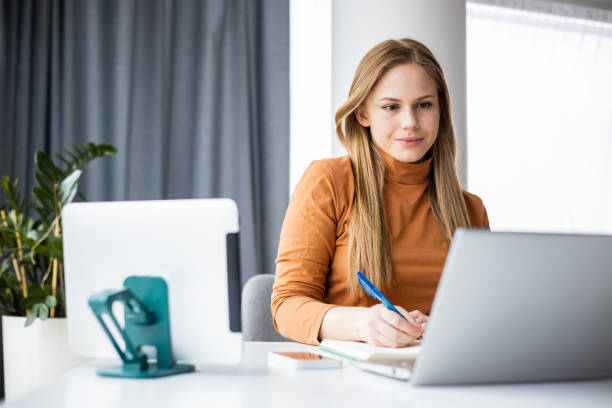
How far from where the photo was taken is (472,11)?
3352 millimetres

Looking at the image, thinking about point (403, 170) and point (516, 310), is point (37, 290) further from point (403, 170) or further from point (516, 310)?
point (516, 310)

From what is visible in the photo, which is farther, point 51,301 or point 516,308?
point 51,301

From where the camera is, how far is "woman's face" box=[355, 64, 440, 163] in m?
1.39

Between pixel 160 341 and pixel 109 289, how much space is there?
98 mm

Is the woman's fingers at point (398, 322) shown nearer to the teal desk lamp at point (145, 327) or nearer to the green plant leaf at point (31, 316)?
the teal desk lamp at point (145, 327)

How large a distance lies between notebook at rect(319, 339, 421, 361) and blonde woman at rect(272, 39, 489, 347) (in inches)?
10.9

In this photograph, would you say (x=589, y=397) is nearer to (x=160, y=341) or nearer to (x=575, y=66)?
(x=160, y=341)

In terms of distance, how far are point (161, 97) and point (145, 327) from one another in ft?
6.85

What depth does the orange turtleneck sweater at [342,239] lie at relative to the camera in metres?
1.30

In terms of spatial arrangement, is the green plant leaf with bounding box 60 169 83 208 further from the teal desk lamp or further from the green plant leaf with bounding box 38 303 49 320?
the teal desk lamp

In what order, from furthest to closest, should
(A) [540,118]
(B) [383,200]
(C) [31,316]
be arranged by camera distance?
(A) [540,118], (C) [31,316], (B) [383,200]

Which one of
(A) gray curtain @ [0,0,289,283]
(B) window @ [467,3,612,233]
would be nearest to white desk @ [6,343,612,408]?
(A) gray curtain @ [0,0,289,283]

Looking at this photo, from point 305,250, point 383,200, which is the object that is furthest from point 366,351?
point 383,200

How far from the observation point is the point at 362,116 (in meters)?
1.47
